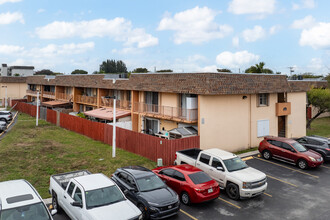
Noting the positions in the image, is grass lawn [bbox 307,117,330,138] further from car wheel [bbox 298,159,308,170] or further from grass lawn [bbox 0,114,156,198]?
grass lawn [bbox 0,114,156,198]

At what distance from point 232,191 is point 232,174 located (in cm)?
79

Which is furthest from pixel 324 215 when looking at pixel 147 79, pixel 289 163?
pixel 147 79

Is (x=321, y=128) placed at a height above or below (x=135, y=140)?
below

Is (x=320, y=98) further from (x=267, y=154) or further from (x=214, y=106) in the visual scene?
(x=214, y=106)

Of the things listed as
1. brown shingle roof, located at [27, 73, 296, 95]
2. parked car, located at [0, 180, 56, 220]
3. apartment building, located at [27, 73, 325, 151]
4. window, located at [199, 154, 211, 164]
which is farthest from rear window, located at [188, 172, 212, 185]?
brown shingle roof, located at [27, 73, 296, 95]

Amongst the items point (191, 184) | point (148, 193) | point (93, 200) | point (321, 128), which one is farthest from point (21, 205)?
point (321, 128)

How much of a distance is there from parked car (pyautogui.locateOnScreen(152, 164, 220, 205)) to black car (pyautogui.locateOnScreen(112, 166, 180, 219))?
90 cm

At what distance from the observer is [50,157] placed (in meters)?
19.3

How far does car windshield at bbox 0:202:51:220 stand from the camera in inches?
306

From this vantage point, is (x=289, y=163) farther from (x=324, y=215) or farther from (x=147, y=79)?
(x=147, y=79)

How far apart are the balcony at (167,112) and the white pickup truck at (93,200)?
11045 millimetres

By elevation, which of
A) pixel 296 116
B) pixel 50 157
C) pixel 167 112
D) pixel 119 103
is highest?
A: pixel 119 103

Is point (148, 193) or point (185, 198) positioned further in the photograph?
point (185, 198)

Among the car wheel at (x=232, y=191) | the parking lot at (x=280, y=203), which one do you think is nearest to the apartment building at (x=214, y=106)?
the parking lot at (x=280, y=203)
